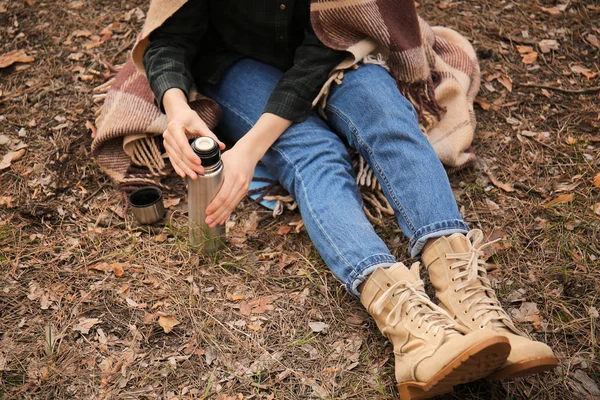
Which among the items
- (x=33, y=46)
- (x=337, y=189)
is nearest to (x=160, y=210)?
(x=337, y=189)

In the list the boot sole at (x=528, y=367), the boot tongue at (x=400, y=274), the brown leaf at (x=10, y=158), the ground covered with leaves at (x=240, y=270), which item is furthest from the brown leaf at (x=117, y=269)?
the boot sole at (x=528, y=367)

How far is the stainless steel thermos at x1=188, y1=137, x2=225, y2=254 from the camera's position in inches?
84.0

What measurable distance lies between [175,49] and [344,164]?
95 cm

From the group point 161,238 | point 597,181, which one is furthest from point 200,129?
point 597,181

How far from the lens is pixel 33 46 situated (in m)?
3.71

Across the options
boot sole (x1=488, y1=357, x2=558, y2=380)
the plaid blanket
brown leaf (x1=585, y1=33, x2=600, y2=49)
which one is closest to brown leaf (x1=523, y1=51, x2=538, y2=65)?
brown leaf (x1=585, y1=33, x2=600, y2=49)

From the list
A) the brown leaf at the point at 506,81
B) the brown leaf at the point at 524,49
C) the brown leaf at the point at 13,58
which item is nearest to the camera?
the brown leaf at the point at 506,81

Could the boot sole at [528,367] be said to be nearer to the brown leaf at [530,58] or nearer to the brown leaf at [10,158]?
the brown leaf at [530,58]

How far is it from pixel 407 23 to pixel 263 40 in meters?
0.69

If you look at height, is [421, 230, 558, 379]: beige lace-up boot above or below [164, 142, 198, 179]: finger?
below

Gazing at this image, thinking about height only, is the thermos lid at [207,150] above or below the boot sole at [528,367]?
above

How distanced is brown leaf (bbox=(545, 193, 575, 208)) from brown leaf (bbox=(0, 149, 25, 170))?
273 centimetres

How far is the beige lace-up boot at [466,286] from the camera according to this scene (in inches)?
82.1

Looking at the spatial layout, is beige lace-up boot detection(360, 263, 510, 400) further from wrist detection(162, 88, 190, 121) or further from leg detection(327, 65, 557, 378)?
wrist detection(162, 88, 190, 121)
